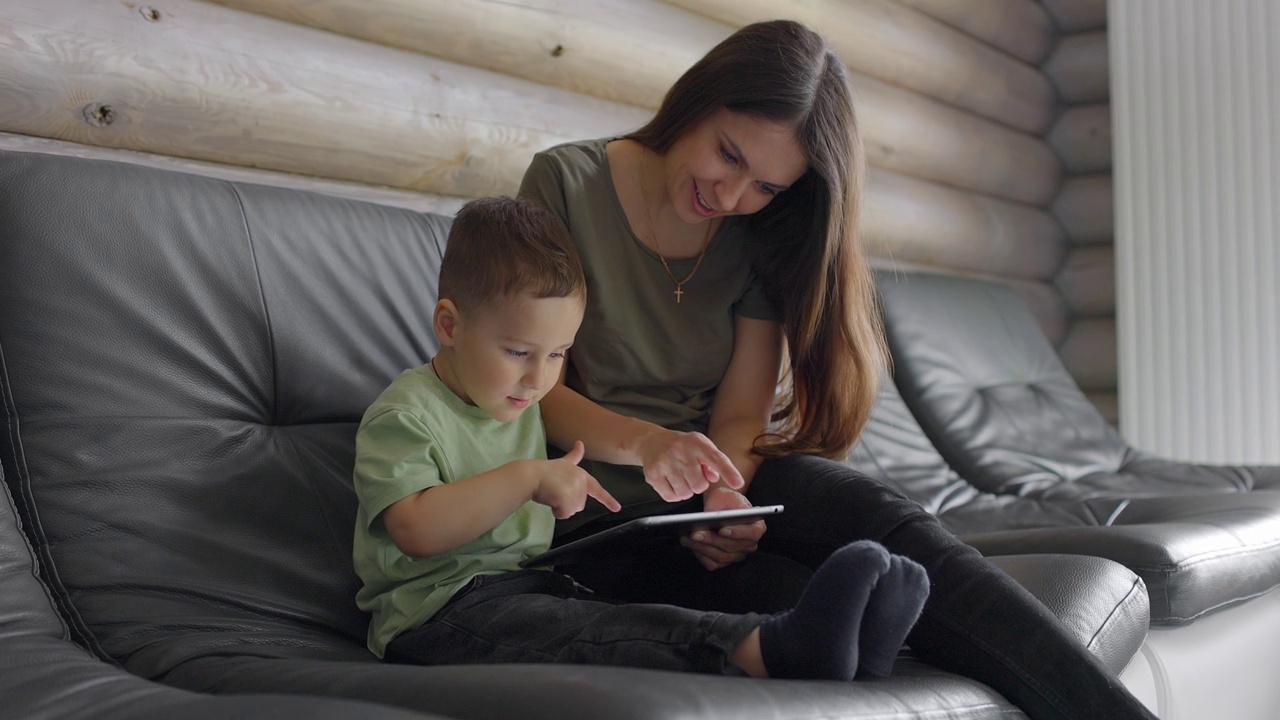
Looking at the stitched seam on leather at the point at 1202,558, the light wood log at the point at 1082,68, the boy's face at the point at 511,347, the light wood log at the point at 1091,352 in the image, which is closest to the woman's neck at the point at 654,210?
the boy's face at the point at 511,347

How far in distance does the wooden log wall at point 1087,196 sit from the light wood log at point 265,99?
2.45m

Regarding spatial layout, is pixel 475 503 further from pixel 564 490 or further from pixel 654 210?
pixel 654 210

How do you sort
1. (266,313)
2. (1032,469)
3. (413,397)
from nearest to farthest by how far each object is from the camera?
(413,397)
(266,313)
(1032,469)

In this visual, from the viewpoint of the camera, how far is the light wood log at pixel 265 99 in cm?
164

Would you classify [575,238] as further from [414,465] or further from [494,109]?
[494,109]

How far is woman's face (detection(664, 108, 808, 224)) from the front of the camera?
157cm

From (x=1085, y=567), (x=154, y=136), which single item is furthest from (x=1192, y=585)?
(x=154, y=136)

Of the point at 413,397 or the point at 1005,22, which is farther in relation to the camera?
the point at 1005,22

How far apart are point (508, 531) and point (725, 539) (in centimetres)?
28

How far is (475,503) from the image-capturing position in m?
1.24

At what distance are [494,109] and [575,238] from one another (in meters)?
0.74

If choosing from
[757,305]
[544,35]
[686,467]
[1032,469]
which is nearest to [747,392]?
[757,305]

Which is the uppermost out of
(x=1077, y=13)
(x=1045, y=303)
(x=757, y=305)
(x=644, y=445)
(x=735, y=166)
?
(x=1077, y=13)

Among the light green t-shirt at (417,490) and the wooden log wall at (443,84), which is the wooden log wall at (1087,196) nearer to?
the wooden log wall at (443,84)
